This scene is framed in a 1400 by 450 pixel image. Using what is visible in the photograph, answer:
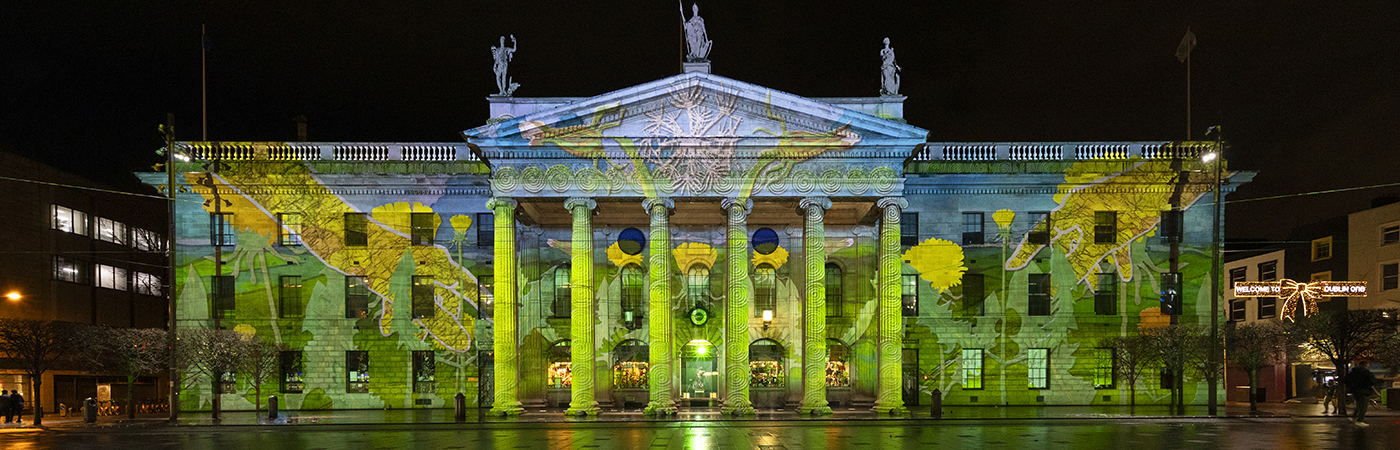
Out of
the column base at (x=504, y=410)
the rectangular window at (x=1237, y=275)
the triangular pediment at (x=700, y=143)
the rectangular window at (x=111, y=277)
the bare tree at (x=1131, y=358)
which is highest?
the triangular pediment at (x=700, y=143)

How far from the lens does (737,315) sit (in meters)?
34.8

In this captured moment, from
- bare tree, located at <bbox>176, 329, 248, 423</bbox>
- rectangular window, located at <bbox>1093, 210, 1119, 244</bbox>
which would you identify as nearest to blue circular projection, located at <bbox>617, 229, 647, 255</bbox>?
bare tree, located at <bbox>176, 329, 248, 423</bbox>

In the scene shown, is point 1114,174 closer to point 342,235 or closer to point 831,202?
point 831,202

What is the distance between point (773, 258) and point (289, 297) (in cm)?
2128

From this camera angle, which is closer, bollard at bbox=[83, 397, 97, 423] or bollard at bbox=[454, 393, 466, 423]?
bollard at bbox=[454, 393, 466, 423]

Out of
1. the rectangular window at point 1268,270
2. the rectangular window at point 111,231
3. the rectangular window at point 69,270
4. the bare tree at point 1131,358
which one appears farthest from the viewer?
the rectangular window at point 1268,270

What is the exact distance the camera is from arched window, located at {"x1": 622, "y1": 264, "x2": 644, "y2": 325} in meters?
40.9

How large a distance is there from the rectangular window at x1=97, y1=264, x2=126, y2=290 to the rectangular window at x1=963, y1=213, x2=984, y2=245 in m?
42.7

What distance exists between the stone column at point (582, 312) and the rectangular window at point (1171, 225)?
24926mm

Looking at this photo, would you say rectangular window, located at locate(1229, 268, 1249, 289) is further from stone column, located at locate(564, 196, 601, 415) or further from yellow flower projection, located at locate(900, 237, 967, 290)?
stone column, located at locate(564, 196, 601, 415)

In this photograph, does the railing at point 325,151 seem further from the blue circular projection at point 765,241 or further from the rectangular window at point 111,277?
the rectangular window at point 111,277

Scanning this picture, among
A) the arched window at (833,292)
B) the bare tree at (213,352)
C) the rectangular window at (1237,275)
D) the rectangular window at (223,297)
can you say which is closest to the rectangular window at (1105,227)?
the arched window at (833,292)

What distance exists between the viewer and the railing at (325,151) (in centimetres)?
3959

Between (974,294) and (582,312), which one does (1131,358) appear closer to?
(974,294)
